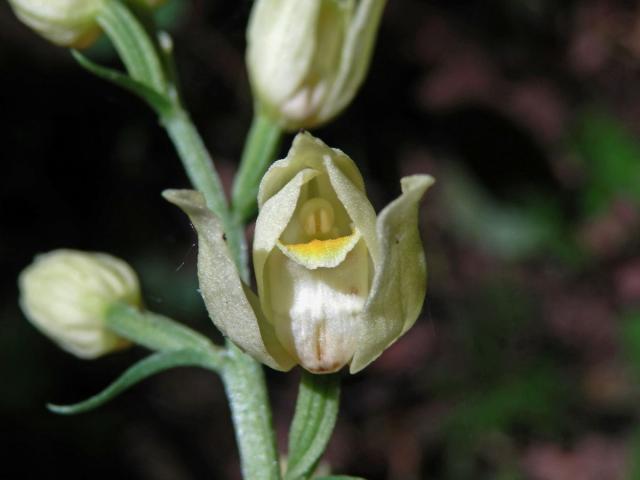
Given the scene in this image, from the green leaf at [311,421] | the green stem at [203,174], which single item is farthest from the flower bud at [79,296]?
the green leaf at [311,421]

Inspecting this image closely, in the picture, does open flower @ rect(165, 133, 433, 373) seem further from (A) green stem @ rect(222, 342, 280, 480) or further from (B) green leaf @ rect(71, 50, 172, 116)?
(B) green leaf @ rect(71, 50, 172, 116)

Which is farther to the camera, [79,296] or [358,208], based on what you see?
[79,296]

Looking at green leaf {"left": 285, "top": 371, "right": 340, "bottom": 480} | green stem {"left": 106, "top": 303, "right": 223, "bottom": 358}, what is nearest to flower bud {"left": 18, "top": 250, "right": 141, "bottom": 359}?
green stem {"left": 106, "top": 303, "right": 223, "bottom": 358}

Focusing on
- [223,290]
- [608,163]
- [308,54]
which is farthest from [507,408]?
[223,290]

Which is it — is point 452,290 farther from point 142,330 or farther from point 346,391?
point 142,330

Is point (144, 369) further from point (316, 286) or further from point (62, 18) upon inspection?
point (62, 18)

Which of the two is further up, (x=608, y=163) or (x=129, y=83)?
(x=129, y=83)
